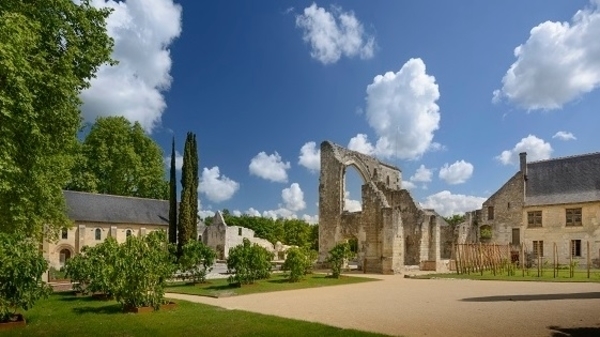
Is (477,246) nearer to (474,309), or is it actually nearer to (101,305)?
(474,309)

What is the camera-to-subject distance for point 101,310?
33.9ft

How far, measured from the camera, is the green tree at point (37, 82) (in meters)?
9.43

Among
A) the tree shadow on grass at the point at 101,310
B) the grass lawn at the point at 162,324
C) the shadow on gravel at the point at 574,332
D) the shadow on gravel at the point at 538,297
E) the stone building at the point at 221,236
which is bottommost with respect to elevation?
the stone building at the point at 221,236

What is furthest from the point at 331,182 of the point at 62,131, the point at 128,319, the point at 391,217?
the point at 128,319

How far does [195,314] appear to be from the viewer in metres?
9.61

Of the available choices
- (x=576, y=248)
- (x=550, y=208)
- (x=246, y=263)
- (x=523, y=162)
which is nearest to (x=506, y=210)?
(x=550, y=208)

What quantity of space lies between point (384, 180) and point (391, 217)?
9372 mm

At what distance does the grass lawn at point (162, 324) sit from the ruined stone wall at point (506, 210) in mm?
29093

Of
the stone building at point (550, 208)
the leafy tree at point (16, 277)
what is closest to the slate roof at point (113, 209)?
the leafy tree at point (16, 277)

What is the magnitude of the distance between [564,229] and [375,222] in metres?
14.5

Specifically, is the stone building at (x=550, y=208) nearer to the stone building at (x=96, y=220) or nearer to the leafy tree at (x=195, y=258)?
the leafy tree at (x=195, y=258)

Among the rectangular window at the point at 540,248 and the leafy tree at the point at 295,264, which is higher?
the leafy tree at the point at 295,264

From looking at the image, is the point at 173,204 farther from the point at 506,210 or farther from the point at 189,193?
the point at 506,210

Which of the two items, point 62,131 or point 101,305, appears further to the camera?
point 62,131
